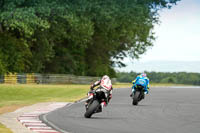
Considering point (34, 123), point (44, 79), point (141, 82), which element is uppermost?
point (141, 82)

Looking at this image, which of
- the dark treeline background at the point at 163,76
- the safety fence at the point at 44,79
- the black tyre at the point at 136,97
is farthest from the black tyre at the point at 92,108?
the dark treeline background at the point at 163,76

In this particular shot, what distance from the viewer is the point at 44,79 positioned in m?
62.8

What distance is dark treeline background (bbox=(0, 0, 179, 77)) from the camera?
1843 inches

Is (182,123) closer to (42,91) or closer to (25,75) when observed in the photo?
(42,91)

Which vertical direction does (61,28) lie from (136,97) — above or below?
above

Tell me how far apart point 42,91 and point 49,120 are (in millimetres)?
27246

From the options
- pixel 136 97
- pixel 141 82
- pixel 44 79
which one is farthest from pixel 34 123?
pixel 44 79

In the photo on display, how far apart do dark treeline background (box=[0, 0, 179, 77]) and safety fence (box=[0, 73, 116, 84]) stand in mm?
743

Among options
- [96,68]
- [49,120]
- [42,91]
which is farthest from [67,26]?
[49,120]

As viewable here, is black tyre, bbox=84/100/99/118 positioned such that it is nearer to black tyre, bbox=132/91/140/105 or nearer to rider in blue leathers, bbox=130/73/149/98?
black tyre, bbox=132/91/140/105

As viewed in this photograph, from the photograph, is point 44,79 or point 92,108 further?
point 44,79

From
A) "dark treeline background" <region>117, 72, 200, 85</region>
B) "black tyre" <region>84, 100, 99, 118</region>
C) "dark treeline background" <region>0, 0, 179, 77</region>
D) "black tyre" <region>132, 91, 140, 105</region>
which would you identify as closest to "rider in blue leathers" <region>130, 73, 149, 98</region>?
"black tyre" <region>132, 91, 140, 105</region>

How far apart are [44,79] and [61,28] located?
1140 centimetres

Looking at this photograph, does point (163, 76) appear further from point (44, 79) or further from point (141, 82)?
point (141, 82)
